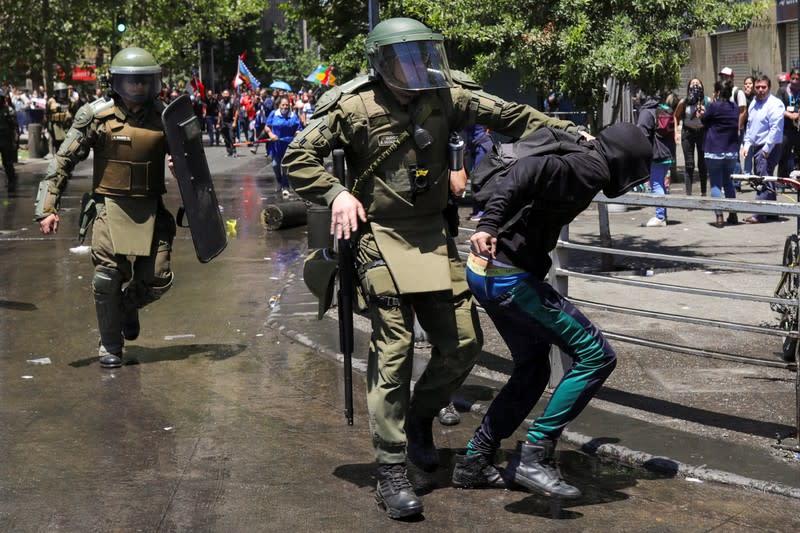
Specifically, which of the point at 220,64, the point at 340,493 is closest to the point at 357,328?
the point at 340,493

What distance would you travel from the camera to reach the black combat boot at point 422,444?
5.11m

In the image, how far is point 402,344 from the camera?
467cm

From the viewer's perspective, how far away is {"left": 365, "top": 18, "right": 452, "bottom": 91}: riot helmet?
4.69m

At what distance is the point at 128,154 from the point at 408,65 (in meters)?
2.89

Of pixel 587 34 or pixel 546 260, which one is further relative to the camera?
pixel 587 34

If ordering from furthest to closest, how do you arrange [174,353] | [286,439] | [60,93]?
[60,93] < [174,353] < [286,439]

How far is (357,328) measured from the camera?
322 inches

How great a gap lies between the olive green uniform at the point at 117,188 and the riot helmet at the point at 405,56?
275 centimetres

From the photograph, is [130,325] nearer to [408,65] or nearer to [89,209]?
[89,209]

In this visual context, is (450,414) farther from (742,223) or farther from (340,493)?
(742,223)

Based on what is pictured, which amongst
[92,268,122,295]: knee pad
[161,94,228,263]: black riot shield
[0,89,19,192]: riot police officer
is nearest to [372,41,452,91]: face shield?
[161,94,228,263]: black riot shield

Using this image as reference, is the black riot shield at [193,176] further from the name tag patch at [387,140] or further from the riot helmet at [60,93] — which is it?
the riot helmet at [60,93]

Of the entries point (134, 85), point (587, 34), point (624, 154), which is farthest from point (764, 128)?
point (624, 154)

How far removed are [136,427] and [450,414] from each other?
1561 mm
